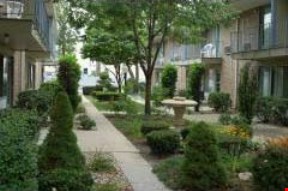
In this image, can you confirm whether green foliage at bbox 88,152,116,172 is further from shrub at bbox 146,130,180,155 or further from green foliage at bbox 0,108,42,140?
shrub at bbox 146,130,180,155

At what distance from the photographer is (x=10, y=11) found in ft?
49.9

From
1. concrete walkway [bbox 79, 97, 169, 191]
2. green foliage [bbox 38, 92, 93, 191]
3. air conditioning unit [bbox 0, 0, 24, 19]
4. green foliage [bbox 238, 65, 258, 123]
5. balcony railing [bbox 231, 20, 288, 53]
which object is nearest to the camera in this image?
green foliage [bbox 38, 92, 93, 191]

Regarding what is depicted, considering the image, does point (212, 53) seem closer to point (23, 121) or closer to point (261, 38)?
point (261, 38)

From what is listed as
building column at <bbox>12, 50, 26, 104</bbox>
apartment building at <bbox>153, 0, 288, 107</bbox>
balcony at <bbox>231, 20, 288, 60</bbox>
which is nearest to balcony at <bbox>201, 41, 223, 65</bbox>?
apartment building at <bbox>153, 0, 288, 107</bbox>

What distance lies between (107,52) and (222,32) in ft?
26.4

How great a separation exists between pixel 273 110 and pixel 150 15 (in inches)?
245

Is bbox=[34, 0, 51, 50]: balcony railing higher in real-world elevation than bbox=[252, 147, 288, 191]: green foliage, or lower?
higher

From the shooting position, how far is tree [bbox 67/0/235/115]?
2302cm

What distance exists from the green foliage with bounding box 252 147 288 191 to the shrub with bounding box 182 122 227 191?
30.7 inches

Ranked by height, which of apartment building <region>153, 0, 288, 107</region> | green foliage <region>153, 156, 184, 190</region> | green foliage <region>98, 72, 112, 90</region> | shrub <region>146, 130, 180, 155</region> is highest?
apartment building <region>153, 0, 288, 107</region>

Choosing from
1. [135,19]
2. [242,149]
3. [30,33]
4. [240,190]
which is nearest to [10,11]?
[30,33]

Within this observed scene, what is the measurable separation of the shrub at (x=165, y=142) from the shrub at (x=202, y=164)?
364 centimetres

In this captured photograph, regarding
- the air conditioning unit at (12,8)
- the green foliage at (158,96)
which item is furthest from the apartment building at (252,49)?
the air conditioning unit at (12,8)

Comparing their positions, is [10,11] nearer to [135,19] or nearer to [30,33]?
[30,33]
